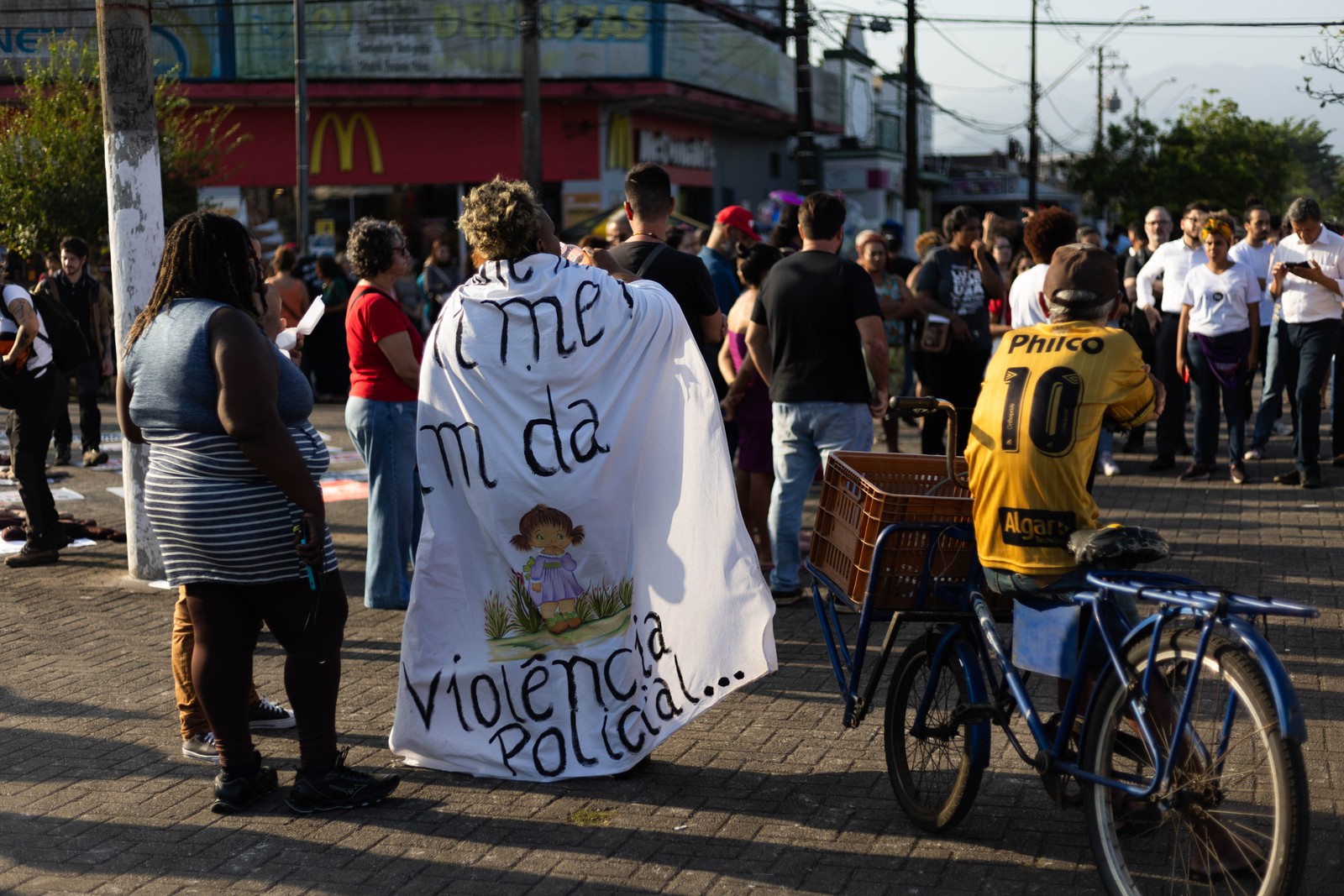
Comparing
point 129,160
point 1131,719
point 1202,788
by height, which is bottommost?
point 1202,788

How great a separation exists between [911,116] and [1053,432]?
29807 mm

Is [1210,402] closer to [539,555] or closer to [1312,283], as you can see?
[1312,283]

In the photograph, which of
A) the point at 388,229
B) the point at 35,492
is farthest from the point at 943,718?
the point at 35,492

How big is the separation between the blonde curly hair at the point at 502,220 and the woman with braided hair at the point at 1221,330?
24.6 feet

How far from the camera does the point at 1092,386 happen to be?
13.0ft

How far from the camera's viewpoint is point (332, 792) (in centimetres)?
472

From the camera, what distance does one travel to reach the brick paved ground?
13.7ft

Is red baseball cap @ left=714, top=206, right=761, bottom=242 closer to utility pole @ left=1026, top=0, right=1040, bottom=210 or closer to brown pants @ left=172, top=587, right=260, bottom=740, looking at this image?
brown pants @ left=172, top=587, right=260, bottom=740

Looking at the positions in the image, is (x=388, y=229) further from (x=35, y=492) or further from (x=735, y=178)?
(x=735, y=178)

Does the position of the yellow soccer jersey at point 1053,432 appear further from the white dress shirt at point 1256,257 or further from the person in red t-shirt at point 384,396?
the white dress shirt at point 1256,257

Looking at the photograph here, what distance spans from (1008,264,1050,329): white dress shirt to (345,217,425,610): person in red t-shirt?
4.21m

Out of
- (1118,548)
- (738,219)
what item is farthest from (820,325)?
(1118,548)

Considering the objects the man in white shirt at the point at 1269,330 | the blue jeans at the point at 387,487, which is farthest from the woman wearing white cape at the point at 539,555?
the man in white shirt at the point at 1269,330

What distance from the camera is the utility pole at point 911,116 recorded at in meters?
31.1
